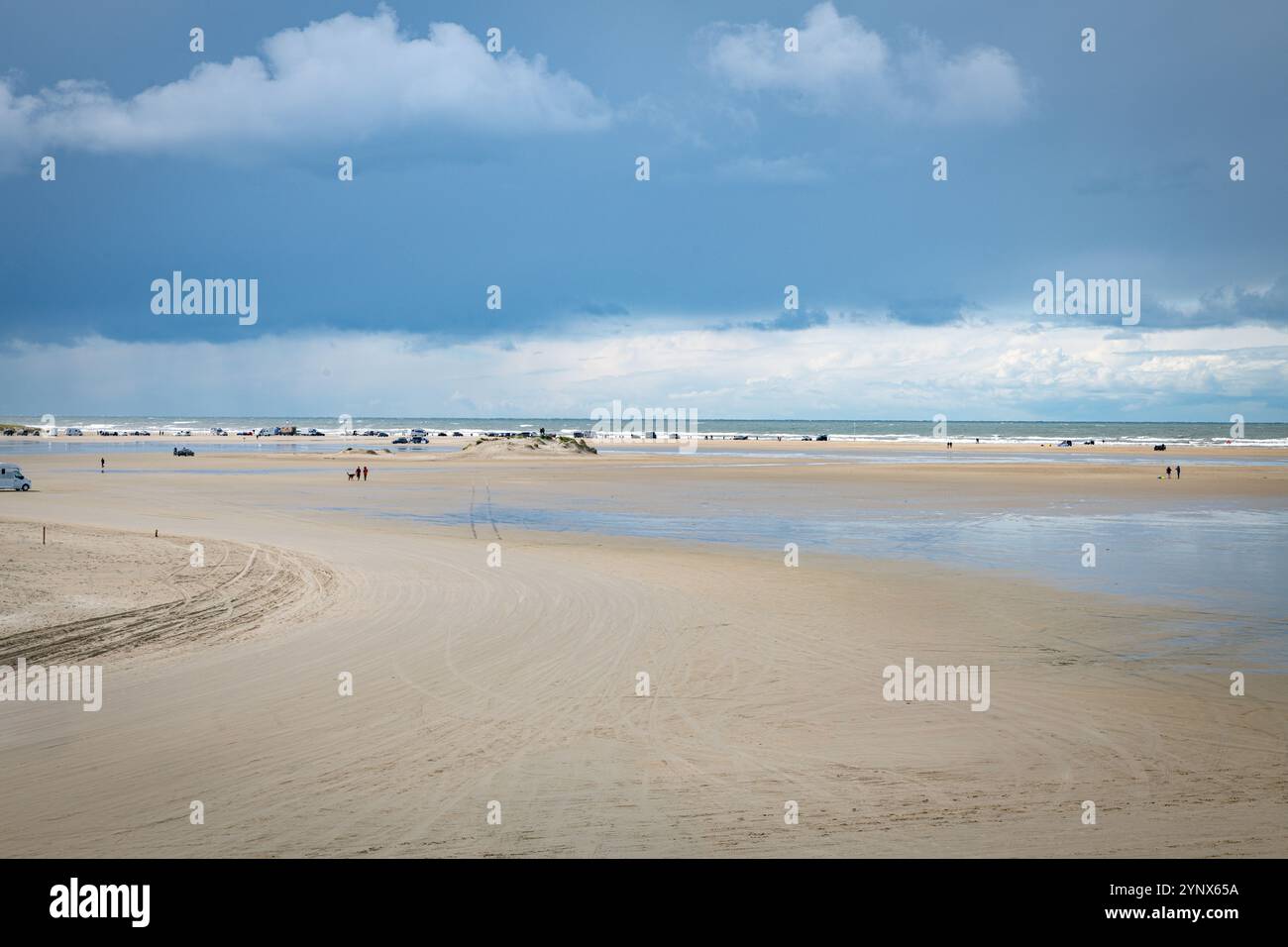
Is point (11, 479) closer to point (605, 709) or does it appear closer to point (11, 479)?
point (11, 479)

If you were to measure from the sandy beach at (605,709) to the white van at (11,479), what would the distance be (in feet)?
69.1

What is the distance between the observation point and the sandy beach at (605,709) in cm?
700

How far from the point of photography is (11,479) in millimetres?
40312

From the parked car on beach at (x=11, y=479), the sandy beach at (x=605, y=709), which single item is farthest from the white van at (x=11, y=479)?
the sandy beach at (x=605, y=709)

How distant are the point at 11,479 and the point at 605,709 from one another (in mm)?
41250

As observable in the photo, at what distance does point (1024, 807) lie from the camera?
7.39 m

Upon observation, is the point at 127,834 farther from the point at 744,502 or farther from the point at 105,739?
the point at 744,502

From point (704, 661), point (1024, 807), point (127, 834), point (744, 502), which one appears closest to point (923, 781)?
point (1024, 807)

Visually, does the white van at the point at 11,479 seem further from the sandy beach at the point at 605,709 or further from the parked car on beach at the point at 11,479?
the sandy beach at the point at 605,709

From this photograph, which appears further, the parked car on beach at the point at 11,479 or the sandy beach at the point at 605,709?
the parked car on beach at the point at 11,479

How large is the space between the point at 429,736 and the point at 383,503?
29366 mm

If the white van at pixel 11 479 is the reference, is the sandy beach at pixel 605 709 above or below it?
below

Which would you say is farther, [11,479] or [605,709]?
[11,479]

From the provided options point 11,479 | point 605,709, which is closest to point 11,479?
point 11,479
